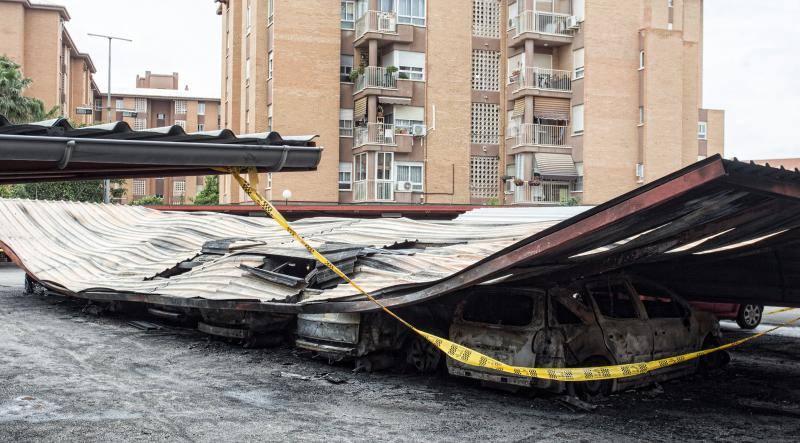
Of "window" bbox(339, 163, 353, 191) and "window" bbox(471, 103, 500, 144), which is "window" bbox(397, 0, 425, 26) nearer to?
"window" bbox(471, 103, 500, 144)

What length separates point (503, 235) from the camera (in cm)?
1348

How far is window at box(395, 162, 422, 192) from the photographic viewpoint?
41844 millimetres

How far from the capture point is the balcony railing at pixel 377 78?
40.9 metres

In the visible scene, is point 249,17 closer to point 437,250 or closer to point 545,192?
point 545,192

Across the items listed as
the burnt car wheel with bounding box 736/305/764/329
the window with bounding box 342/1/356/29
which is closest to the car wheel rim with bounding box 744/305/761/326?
the burnt car wheel with bounding box 736/305/764/329

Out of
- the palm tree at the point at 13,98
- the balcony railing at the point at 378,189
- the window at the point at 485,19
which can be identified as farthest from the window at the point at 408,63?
the palm tree at the point at 13,98

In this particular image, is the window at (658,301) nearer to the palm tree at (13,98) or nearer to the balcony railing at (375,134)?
the balcony railing at (375,134)

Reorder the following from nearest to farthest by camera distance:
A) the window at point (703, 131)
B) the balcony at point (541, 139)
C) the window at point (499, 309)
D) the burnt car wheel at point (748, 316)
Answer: the window at point (499, 309), the burnt car wheel at point (748, 316), the balcony at point (541, 139), the window at point (703, 131)

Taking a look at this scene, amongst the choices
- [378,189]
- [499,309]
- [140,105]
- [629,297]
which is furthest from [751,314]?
[140,105]

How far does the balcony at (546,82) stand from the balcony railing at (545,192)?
4.96 meters

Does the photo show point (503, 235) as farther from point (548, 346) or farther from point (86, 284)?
point (86, 284)

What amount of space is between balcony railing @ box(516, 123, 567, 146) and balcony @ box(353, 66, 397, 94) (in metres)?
7.48

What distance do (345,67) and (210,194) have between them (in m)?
28.3

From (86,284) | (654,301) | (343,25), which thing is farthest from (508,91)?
(654,301)
